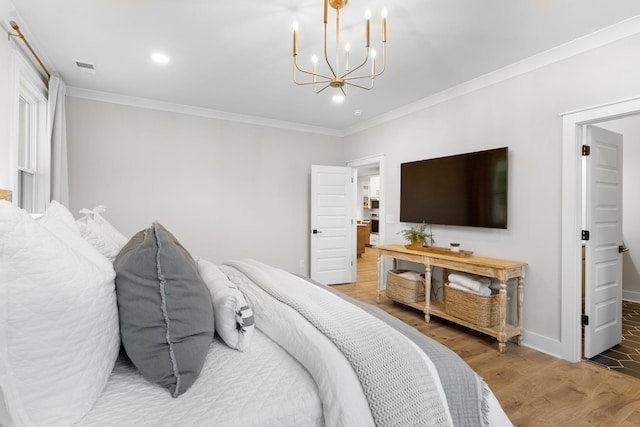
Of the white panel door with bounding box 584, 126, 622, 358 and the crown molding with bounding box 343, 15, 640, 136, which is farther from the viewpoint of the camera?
the white panel door with bounding box 584, 126, 622, 358

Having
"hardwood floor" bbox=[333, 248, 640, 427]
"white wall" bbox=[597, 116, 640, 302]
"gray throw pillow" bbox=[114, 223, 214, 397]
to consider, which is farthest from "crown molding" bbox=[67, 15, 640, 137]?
"gray throw pillow" bbox=[114, 223, 214, 397]

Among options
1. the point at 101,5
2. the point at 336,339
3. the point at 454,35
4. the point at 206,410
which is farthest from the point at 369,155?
the point at 206,410

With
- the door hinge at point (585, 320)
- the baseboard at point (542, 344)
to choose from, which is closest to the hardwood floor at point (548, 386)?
the baseboard at point (542, 344)

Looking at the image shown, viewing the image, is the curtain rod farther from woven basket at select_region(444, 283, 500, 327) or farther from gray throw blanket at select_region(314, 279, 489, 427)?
woven basket at select_region(444, 283, 500, 327)

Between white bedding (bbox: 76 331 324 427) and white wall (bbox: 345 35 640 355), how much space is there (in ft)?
8.77

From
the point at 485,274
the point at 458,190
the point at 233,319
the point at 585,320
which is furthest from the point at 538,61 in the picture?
the point at 233,319

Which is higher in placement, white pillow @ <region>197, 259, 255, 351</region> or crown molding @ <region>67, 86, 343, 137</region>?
crown molding @ <region>67, 86, 343, 137</region>

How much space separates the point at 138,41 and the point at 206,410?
9.42 ft

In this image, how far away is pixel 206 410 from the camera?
0.88m

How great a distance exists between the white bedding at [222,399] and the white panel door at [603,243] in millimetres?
2834

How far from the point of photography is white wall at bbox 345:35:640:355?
2.42 m

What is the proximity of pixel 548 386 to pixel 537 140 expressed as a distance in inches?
79.5

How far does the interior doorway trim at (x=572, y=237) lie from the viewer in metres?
2.56

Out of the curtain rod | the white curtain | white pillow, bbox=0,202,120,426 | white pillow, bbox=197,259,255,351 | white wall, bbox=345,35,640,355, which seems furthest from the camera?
the white curtain
